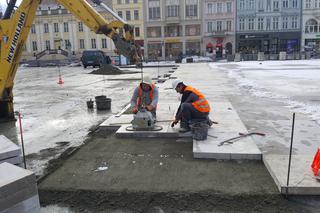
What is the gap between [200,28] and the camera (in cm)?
5519

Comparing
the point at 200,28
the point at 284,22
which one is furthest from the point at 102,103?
the point at 284,22

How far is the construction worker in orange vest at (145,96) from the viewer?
758 centimetres

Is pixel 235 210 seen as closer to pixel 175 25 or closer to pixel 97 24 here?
pixel 97 24

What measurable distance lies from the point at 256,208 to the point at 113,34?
642 cm

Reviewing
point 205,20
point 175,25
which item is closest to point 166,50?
point 175,25

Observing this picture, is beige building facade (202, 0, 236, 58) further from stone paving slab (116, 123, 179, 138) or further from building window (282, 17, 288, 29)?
stone paving slab (116, 123, 179, 138)

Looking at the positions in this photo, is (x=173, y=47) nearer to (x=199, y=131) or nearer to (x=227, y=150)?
(x=199, y=131)

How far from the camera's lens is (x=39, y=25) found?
59.8 meters

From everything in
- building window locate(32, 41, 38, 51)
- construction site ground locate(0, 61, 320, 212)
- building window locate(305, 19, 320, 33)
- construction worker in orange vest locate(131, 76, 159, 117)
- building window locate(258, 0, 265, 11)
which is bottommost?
construction site ground locate(0, 61, 320, 212)

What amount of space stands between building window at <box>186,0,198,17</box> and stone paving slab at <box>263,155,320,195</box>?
52959 mm

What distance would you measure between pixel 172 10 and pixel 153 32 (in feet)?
16.8

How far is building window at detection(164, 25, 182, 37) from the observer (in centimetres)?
5603

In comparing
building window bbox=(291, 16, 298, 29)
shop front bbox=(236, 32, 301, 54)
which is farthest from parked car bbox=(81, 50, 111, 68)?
building window bbox=(291, 16, 298, 29)

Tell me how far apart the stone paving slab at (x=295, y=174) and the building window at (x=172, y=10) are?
53.0m
